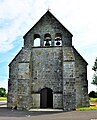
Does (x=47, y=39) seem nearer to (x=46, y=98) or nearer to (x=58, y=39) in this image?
(x=58, y=39)

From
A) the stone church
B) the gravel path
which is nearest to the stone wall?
the stone church

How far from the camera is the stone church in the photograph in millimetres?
22594

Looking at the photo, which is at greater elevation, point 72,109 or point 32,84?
point 32,84

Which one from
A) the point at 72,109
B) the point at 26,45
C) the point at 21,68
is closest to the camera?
the point at 72,109

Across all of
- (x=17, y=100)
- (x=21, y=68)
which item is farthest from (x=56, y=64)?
(x=17, y=100)

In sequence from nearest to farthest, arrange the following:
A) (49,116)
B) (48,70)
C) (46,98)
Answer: (49,116)
(48,70)
(46,98)

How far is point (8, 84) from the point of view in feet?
82.7

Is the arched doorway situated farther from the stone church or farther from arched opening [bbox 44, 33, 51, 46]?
arched opening [bbox 44, 33, 51, 46]

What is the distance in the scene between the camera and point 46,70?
23938mm

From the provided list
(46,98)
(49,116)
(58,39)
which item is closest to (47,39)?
(58,39)

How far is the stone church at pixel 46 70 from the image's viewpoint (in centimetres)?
2259

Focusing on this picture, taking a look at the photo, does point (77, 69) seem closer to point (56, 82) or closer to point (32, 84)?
point (56, 82)

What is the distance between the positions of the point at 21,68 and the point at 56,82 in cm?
367

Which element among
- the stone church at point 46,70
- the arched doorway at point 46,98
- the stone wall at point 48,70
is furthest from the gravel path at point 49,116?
the arched doorway at point 46,98
